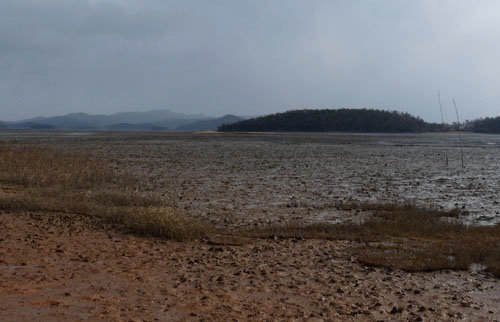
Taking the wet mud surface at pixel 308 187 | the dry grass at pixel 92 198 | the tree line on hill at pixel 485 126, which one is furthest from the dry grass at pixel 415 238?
the tree line on hill at pixel 485 126

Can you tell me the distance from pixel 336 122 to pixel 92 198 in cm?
11710

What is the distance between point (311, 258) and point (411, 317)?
8.92ft

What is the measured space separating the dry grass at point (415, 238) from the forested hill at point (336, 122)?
365 feet

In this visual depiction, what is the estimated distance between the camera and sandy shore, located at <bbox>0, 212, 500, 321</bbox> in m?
5.86

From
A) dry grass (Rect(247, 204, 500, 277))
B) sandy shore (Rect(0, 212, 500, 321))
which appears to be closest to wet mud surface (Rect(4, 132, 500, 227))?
dry grass (Rect(247, 204, 500, 277))

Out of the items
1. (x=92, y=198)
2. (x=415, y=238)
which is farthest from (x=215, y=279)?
(x=92, y=198)

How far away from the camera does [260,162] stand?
28.2 meters

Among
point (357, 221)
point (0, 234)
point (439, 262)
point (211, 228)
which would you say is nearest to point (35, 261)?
point (0, 234)

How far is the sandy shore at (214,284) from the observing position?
586 cm

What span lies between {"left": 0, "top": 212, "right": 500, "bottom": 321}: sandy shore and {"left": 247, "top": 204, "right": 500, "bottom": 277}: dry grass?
0.38m

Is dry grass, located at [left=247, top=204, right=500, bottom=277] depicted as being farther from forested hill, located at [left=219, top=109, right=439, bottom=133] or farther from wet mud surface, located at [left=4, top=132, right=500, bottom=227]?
forested hill, located at [left=219, top=109, right=439, bottom=133]

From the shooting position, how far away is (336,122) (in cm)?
12719

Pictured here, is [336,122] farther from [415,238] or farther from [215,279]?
[215,279]

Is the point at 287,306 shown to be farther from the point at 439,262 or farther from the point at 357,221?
the point at 357,221
